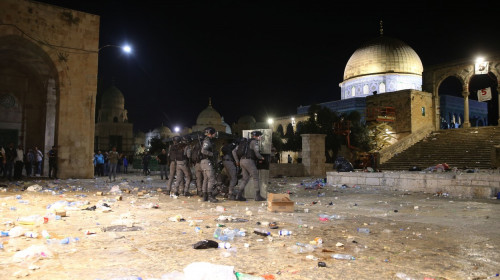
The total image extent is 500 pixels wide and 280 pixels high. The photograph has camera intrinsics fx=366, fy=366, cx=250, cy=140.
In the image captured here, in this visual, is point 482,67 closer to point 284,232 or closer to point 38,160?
point 284,232

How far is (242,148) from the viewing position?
29.1ft

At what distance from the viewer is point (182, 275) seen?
288 centimetres

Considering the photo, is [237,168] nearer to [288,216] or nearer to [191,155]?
[191,155]

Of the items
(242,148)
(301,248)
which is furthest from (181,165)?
(301,248)

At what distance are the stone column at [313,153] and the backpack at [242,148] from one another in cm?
1259

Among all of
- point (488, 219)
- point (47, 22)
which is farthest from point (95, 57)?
point (488, 219)

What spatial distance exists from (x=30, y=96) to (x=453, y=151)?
25970 millimetres

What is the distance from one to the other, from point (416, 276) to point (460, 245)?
152cm

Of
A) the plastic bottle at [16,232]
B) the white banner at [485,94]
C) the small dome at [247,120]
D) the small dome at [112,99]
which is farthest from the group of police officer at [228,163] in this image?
the small dome at [247,120]

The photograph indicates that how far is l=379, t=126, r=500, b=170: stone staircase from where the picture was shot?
20.2m

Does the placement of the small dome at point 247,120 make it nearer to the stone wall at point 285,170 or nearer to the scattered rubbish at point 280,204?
the stone wall at point 285,170

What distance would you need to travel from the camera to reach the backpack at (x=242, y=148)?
882 centimetres

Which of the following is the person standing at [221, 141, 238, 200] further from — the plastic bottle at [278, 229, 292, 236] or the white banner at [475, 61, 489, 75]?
the white banner at [475, 61, 489, 75]

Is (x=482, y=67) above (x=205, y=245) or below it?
above
